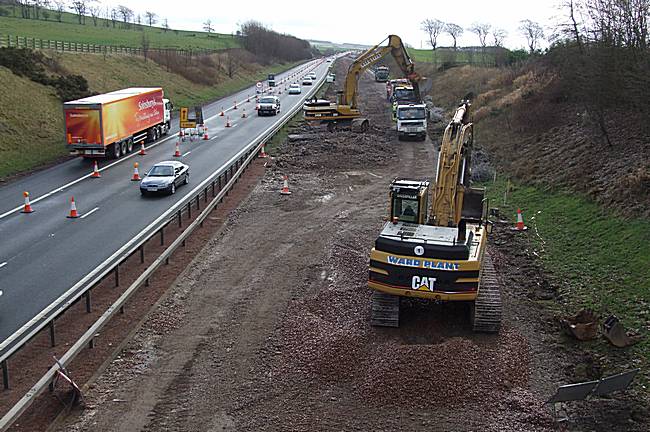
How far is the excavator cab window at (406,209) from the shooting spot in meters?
15.9

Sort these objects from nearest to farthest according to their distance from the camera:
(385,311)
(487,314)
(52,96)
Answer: (487,314), (385,311), (52,96)

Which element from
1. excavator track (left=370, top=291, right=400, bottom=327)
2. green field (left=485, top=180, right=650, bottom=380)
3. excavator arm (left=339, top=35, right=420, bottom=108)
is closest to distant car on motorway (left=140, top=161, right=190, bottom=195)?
green field (left=485, top=180, right=650, bottom=380)

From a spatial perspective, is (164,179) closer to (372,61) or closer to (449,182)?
(449,182)

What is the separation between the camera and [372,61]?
150ft

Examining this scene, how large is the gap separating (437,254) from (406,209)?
6.95ft

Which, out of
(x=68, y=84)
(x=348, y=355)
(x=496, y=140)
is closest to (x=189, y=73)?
(x=68, y=84)

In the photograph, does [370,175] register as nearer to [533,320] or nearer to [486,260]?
[486,260]

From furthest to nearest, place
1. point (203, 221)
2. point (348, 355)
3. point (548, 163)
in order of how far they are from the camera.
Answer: point (548, 163) < point (203, 221) < point (348, 355)

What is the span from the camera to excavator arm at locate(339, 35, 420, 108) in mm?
44750

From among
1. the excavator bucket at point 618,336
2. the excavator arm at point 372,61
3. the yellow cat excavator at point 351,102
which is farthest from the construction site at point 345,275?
the excavator arm at point 372,61

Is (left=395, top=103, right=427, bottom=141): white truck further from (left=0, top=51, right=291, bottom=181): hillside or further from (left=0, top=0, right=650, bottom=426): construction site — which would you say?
(left=0, top=51, right=291, bottom=181): hillside

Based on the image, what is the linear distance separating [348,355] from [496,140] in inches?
1059

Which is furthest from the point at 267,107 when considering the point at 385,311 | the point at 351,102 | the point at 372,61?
the point at 385,311

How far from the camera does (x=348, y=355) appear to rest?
534 inches
